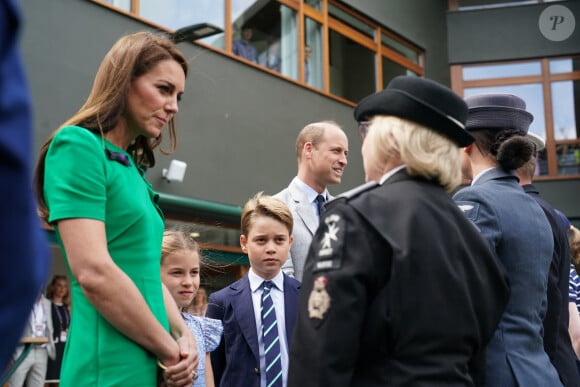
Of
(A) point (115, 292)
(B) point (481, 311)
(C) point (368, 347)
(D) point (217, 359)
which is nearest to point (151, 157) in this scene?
(A) point (115, 292)

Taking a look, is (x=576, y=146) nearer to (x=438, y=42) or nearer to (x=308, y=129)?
(x=438, y=42)

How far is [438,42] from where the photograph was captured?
16594 millimetres

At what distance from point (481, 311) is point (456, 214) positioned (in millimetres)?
286

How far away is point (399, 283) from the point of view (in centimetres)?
192

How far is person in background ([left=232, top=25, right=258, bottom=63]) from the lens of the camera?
35.5 feet

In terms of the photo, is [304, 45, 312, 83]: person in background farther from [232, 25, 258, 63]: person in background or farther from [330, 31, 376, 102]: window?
[232, 25, 258, 63]: person in background

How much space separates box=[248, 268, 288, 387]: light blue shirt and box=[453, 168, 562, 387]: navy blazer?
1174 millimetres

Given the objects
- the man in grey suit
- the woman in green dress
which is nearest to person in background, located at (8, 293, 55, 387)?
the man in grey suit

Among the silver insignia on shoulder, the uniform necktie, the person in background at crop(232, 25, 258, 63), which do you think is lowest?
the silver insignia on shoulder

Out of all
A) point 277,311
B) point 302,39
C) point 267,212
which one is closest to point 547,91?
point 302,39

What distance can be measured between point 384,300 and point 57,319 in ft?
29.3

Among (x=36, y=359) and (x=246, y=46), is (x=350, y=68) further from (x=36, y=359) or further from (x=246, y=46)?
(x=36, y=359)

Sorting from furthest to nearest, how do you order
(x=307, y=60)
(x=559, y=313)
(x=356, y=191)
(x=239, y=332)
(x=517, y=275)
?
(x=307, y=60)
(x=239, y=332)
(x=559, y=313)
(x=517, y=275)
(x=356, y=191)

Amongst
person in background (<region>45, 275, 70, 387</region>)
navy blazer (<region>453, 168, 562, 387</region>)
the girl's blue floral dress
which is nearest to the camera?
navy blazer (<region>453, 168, 562, 387</region>)
